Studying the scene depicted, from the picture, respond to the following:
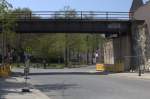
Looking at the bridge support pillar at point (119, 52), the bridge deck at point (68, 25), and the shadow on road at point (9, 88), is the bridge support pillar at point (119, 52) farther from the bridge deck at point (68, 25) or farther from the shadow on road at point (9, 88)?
the shadow on road at point (9, 88)

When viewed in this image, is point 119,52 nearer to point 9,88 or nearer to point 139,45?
point 139,45

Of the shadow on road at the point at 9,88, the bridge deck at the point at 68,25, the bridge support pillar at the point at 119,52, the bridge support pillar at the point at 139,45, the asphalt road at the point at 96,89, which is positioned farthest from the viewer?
the bridge support pillar at the point at 119,52

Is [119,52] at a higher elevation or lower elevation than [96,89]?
higher

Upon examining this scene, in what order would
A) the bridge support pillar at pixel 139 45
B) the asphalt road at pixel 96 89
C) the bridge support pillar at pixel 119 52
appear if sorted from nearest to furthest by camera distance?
the asphalt road at pixel 96 89 < the bridge support pillar at pixel 139 45 < the bridge support pillar at pixel 119 52

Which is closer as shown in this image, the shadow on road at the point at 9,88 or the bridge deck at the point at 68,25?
the shadow on road at the point at 9,88

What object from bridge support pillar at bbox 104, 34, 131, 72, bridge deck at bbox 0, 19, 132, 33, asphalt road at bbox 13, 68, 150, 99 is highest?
bridge deck at bbox 0, 19, 132, 33

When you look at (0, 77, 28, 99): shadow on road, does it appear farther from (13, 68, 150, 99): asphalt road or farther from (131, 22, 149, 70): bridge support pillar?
(131, 22, 149, 70): bridge support pillar

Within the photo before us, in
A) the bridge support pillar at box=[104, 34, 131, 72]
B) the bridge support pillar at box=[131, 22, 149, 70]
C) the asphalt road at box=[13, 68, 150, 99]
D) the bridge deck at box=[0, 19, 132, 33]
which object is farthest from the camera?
the bridge support pillar at box=[104, 34, 131, 72]

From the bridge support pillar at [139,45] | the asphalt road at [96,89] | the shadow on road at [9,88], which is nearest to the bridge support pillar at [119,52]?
the bridge support pillar at [139,45]

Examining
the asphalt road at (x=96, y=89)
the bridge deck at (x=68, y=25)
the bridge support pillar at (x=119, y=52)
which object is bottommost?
the asphalt road at (x=96, y=89)

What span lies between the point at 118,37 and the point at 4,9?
32563 millimetres

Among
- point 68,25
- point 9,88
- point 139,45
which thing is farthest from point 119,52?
point 9,88

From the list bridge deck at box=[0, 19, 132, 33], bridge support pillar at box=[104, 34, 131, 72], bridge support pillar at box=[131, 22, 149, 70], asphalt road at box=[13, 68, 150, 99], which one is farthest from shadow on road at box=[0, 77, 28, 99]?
bridge support pillar at box=[104, 34, 131, 72]

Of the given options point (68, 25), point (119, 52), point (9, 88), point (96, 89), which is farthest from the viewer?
point (119, 52)
